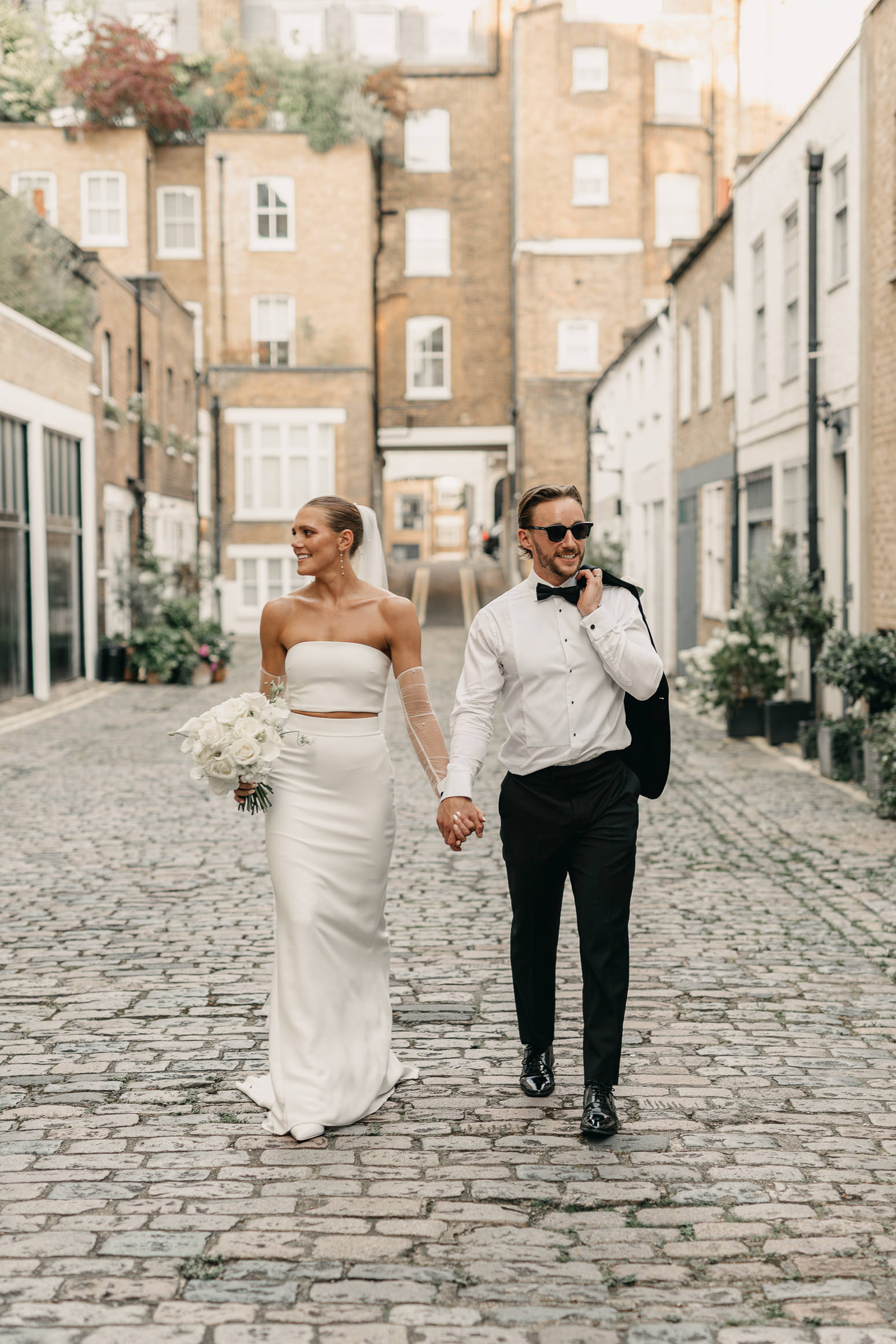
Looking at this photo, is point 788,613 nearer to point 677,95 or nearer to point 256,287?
point 256,287

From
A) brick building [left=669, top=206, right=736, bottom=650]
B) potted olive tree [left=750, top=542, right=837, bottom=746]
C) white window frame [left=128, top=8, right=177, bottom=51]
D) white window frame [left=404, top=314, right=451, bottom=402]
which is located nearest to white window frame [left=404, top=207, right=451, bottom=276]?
white window frame [left=404, top=314, right=451, bottom=402]

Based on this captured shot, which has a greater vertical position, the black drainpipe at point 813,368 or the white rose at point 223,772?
the black drainpipe at point 813,368

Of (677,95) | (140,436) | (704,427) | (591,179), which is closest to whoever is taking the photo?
(704,427)

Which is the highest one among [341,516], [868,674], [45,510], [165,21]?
[165,21]

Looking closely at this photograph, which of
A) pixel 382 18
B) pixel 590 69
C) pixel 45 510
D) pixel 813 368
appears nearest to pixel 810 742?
pixel 813 368

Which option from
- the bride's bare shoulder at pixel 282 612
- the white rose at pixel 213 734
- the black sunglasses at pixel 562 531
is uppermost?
the black sunglasses at pixel 562 531

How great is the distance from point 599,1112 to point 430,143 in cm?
4523

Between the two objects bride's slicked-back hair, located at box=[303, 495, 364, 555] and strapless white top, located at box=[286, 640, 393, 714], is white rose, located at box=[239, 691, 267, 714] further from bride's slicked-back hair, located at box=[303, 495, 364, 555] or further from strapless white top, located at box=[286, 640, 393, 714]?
bride's slicked-back hair, located at box=[303, 495, 364, 555]

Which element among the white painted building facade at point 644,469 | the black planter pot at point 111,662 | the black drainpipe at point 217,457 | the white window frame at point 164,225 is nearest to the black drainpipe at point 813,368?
the white painted building facade at point 644,469

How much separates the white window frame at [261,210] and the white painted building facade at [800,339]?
23.5m

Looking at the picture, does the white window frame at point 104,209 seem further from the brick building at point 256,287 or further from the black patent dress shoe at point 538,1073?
the black patent dress shoe at point 538,1073

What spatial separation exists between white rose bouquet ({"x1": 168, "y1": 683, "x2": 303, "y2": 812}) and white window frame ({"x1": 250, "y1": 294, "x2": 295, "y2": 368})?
37.4 metres

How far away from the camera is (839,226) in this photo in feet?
51.4

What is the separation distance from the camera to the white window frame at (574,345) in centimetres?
4306
